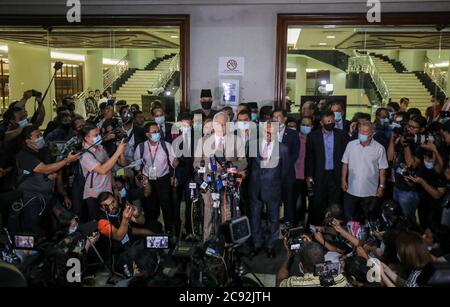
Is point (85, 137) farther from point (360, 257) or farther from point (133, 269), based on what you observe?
point (360, 257)

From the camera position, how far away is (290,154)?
17.3ft

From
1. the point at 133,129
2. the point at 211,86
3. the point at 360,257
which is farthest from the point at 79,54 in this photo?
the point at 360,257

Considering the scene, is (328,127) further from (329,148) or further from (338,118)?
(338,118)

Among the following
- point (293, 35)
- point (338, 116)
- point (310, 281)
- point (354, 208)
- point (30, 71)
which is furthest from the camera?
point (30, 71)

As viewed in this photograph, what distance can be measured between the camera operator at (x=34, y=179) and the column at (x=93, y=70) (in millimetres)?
4411

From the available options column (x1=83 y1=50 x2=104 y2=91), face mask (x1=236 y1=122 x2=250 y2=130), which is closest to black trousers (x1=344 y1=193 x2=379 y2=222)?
face mask (x1=236 y1=122 x2=250 y2=130)

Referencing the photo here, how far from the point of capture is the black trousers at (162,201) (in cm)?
521

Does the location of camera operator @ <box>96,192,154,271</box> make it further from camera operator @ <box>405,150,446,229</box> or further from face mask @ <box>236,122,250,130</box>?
camera operator @ <box>405,150,446,229</box>

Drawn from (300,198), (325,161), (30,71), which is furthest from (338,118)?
(30,71)

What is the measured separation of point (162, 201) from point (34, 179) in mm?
1504

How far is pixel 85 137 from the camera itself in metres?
4.70

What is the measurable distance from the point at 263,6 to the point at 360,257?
4.92 meters

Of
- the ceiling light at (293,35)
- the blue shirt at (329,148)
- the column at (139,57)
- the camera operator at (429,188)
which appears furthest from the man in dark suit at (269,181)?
the column at (139,57)

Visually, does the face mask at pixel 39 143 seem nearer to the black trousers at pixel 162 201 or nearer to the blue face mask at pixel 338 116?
the black trousers at pixel 162 201
